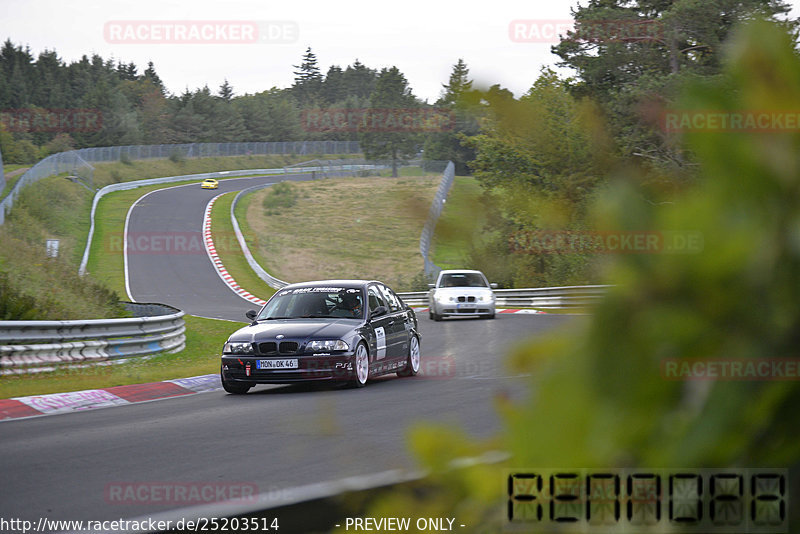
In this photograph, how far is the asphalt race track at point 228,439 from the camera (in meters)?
5.45

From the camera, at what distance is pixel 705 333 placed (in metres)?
0.77

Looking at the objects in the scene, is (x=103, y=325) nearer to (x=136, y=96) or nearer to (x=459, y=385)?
(x=459, y=385)

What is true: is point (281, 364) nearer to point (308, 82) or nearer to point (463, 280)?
point (463, 280)

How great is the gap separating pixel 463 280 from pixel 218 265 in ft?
88.2

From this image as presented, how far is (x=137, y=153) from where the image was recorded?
3782 inches

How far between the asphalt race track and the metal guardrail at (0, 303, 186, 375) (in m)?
3.65

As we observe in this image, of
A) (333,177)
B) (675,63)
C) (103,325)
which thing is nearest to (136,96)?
(333,177)

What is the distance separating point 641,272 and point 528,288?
133ft

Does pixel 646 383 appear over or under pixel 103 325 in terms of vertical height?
over
